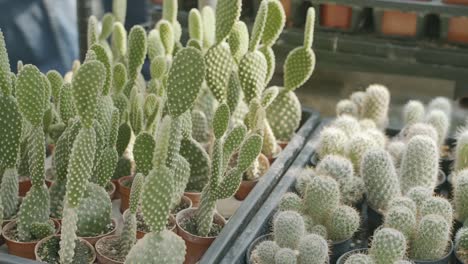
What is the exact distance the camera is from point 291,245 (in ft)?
4.11

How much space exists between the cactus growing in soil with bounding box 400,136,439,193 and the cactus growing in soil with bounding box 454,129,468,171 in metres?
0.12

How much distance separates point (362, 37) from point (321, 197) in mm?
1321

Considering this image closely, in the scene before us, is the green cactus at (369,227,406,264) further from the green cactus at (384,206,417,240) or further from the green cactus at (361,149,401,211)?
the green cactus at (361,149,401,211)

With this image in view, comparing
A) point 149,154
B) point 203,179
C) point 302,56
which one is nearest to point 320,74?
point 302,56

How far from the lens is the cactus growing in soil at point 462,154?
160 cm

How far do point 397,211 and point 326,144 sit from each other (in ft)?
1.25

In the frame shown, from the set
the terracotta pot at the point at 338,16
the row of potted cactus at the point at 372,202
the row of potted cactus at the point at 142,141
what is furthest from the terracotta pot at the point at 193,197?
the terracotta pot at the point at 338,16

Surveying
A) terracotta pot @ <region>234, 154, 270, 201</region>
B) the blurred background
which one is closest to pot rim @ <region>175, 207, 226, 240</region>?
terracotta pot @ <region>234, 154, 270, 201</region>

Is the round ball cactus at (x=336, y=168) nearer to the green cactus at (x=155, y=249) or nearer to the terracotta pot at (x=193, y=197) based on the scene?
the terracotta pot at (x=193, y=197)

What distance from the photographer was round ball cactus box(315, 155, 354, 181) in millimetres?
1489

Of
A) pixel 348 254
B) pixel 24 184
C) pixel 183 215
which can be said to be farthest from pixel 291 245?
pixel 24 184

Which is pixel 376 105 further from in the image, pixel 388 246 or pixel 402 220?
pixel 388 246

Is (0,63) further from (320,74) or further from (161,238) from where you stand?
(320,74)

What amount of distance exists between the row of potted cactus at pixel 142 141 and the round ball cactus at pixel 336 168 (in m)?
0.18
